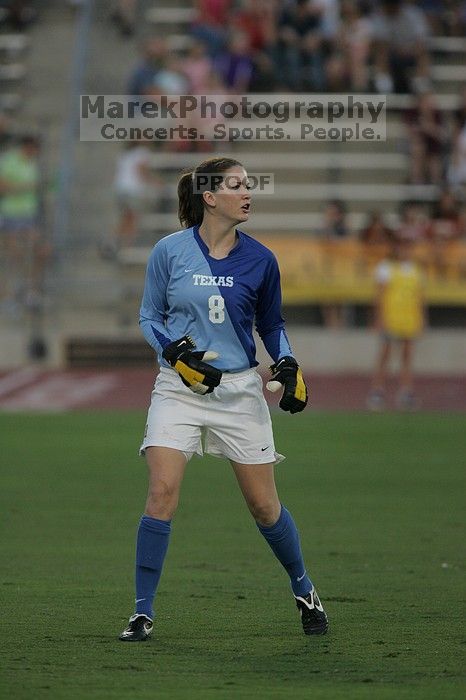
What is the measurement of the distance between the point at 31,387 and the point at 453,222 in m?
6.96

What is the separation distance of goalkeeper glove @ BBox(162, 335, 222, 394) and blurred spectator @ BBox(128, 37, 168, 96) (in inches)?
700

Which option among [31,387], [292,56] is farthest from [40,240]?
[292,56]

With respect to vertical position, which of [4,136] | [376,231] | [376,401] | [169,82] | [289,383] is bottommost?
[376,401]

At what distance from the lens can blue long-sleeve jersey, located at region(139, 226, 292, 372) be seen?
685 cm

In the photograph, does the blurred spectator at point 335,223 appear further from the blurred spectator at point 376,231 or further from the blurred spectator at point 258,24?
the blurred spectator at point 258,24

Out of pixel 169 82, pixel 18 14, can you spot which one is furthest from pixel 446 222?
pixel 18 14

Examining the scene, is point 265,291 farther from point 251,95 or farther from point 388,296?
point 251,95

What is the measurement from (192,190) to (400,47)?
18.9 meters

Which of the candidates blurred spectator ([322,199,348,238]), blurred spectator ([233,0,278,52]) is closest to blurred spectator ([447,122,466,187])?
blurred spectator ([322,199,348,238])

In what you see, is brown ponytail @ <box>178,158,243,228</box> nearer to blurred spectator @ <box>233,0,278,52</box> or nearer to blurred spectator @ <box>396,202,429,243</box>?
blurred spectator @ <box>396,202,429,243</box>

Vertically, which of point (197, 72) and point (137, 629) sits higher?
point (197, 72)

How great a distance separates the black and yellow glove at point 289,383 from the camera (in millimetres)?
6965

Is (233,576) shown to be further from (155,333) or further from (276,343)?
(155,333)

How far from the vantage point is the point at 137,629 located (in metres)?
6.76
